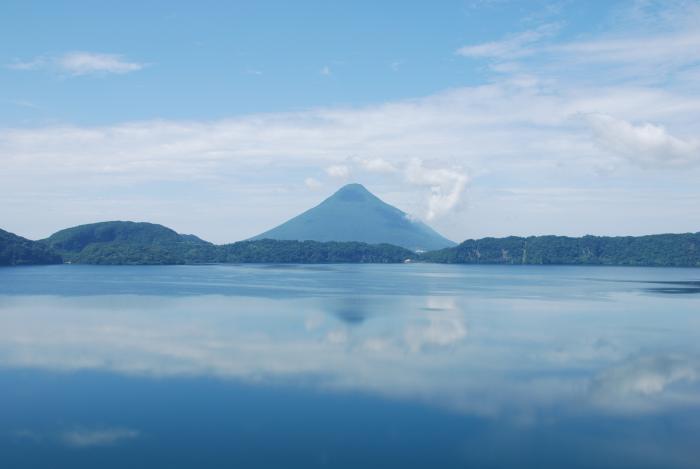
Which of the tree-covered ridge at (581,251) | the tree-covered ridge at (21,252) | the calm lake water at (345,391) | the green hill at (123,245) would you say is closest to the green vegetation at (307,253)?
the green hill at (123,245)

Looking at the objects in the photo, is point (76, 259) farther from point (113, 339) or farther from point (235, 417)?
point (235, 417)

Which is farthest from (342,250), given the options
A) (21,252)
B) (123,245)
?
(21,252)

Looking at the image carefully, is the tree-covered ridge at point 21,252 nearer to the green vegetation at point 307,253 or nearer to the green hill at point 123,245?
the green hill at point 123,245

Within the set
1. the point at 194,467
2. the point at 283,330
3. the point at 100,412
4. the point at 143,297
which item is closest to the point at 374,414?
the point at 194,467

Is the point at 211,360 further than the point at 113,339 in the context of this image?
No

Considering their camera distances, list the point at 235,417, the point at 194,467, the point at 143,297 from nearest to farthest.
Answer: the point at 194,467
the point at 235,417
the point at 143,297

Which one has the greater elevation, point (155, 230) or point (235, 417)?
point (155, 230)
